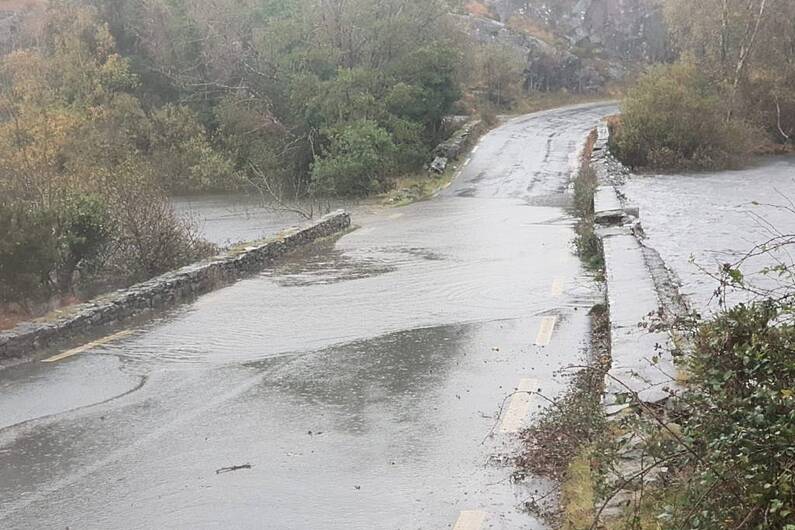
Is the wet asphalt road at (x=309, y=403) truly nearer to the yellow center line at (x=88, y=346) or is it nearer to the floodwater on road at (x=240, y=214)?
the yellow center line at (x=88, y=346)

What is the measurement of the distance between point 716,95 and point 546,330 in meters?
31.6

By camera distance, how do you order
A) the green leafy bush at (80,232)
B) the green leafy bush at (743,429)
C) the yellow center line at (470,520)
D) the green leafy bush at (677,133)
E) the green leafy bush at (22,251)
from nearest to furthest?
the green leafy bush at (743,429) < the yellow center line at (470,520) < the green leafy bush at (22,251) < the green leafy bush at (80,232) < the green leafy bush at (677,133)

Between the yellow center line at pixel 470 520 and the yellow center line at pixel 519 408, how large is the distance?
5.72 ft

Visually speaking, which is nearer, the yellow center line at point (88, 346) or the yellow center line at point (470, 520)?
the yellow center line at point (470, 520)

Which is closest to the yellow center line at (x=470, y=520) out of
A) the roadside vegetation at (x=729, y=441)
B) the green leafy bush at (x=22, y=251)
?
the roadside vegetation at (x=729, y=441)

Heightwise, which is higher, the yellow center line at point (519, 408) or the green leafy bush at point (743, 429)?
the green leafy bush at point (743, 429)

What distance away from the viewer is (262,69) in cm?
4975

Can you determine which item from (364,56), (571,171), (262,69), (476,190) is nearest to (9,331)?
(476,190)

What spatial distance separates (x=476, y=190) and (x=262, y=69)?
781 inches

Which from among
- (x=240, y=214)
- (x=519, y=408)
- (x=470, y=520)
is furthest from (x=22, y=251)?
(x=240, y=214)

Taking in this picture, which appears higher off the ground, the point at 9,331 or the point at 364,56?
the point at 364,56

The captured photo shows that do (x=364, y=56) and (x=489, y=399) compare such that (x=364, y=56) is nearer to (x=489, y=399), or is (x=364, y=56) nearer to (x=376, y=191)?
(x=376, y=191)

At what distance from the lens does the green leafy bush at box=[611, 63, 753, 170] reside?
120ft

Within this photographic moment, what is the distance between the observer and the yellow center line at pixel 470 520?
6625 mm
